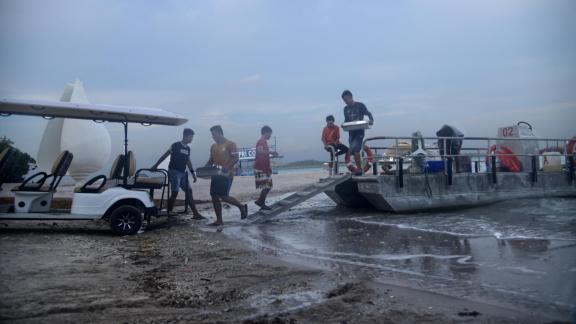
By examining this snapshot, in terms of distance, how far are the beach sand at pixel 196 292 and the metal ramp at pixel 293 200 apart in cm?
310

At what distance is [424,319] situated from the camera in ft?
11.3

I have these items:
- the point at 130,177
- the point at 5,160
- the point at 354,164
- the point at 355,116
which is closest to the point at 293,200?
the point at 354,164

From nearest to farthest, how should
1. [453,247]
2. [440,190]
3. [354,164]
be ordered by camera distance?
[453,247]
[354,164]
[440,190]

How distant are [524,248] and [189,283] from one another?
14.7 ft

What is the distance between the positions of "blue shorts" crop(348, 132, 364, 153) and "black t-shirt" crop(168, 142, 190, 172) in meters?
3.79

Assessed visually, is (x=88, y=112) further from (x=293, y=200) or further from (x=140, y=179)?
(x=293, y=200)

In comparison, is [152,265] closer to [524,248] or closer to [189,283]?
[189,283]

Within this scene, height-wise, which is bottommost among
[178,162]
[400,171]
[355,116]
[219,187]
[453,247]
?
[453,247]

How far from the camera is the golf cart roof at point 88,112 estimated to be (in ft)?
25.4

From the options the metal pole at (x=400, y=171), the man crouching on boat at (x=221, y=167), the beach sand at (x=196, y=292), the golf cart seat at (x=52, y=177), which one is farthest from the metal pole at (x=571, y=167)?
the golf cart seat at (x=52, y=177)

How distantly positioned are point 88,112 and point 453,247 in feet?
22.0

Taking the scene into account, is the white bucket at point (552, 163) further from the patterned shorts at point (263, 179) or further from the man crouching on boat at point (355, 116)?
the patterned shorts at point (263, 179)

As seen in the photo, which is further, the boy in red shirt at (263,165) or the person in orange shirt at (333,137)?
the person in orange shirt at (333,137)

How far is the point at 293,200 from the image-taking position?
998 centimetres
